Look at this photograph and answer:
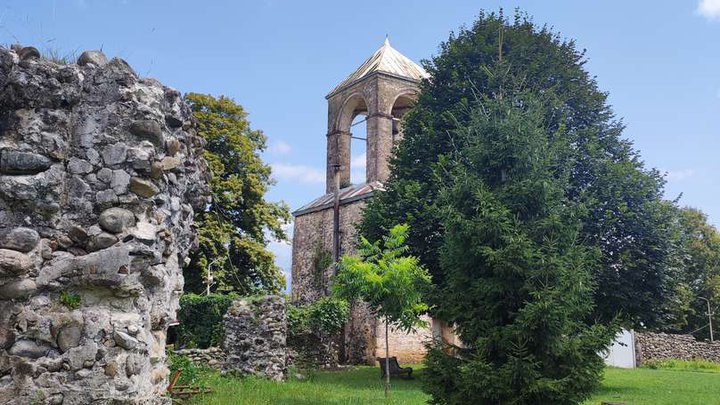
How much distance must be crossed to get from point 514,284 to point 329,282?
16248 millimetres

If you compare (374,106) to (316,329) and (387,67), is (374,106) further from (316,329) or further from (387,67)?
(316,329)

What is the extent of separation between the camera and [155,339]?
4.48m

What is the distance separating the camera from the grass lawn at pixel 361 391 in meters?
9.66

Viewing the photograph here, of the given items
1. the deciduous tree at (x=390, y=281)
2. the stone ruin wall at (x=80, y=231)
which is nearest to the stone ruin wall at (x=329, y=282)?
the deciduous tree at (x=390, y=281)

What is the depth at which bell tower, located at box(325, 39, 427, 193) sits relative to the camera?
23953mm

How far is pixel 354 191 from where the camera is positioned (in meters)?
24.1

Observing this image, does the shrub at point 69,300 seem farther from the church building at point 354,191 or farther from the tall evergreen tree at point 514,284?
the church building at point 354,191

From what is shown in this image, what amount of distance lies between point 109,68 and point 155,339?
2.01 meters

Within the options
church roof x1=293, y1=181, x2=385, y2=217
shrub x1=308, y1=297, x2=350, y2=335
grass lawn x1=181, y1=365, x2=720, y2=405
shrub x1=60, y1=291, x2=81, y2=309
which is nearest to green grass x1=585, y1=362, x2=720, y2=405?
grass lawn x1=181, y1=365, x2=720, y2=405

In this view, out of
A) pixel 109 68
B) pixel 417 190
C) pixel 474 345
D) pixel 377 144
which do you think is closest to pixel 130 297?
pixel 109 68

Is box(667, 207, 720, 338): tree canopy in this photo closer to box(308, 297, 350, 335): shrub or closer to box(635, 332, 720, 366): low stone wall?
box(635, 332, 720, 366): low stone wall

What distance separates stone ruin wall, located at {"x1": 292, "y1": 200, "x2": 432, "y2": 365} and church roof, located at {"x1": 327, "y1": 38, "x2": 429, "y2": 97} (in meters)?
5.79

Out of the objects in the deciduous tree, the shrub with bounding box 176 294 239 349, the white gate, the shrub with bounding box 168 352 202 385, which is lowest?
the white gate

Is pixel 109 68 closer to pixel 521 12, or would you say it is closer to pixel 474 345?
pixel 474 345
